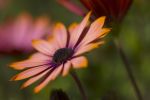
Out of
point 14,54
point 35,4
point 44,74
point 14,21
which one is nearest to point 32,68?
point 44,74

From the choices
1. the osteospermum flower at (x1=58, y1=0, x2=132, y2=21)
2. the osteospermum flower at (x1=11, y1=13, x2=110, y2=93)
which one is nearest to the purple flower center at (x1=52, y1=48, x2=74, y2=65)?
the osteospermum flower at (x1=11, y1=13, x2=110, y2=93)

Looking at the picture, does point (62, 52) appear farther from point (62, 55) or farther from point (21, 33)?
point (21, 33)

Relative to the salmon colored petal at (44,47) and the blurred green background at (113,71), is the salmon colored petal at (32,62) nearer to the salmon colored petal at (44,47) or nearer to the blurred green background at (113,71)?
the salmon colored petal at (44,47)

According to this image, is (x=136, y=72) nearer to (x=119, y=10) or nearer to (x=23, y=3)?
(x=119, y=10)

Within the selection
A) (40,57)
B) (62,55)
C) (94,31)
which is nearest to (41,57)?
(40,57)

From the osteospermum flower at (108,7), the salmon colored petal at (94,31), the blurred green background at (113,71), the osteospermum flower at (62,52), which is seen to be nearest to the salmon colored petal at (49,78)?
the osteospermum flower at (62,52)

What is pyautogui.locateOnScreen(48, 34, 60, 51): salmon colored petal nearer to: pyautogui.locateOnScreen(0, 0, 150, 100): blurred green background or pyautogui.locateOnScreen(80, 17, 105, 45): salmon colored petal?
pyautogui.locateOnScreen(80, 17, 105, 45): salmon colored petal
